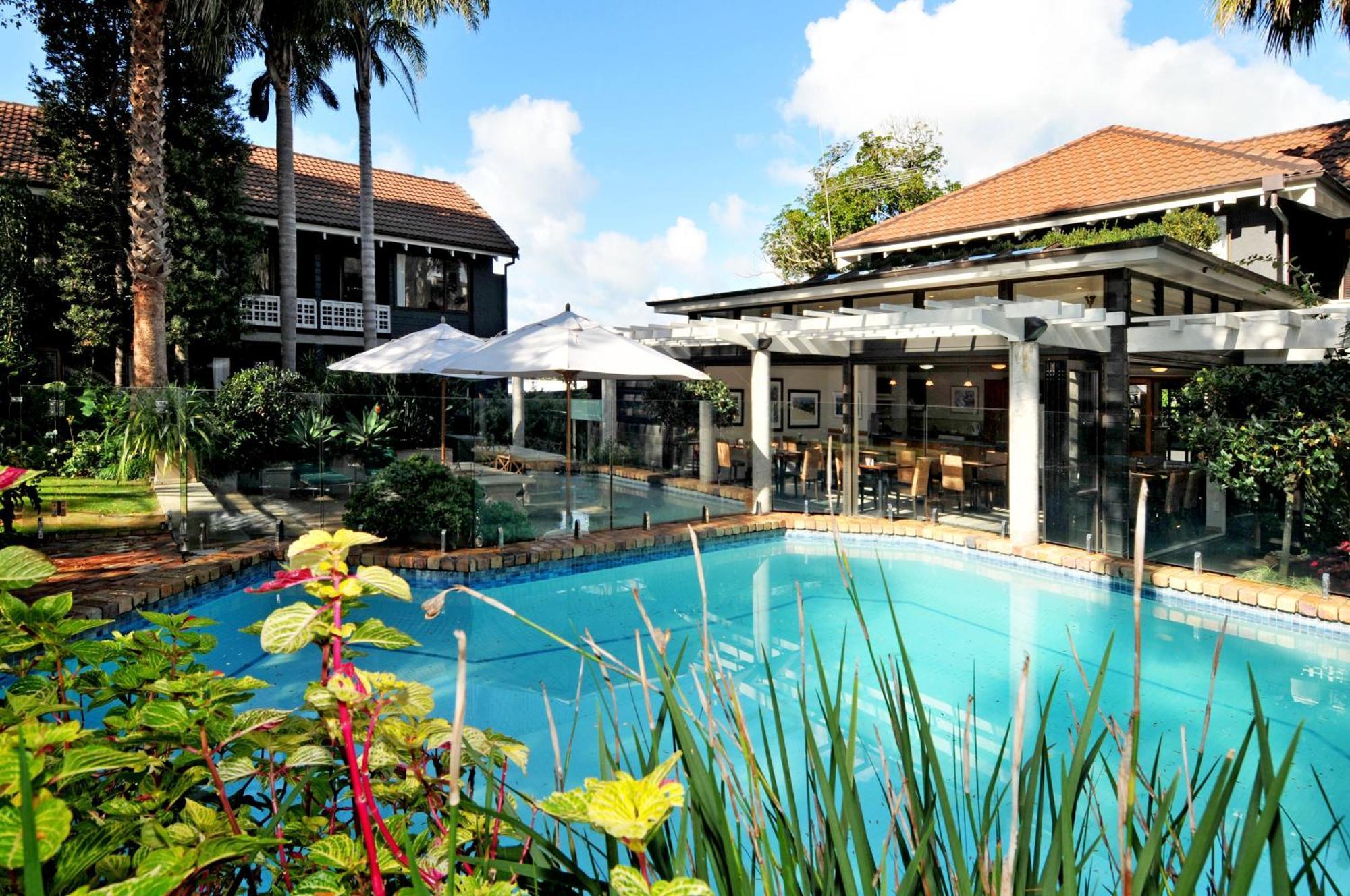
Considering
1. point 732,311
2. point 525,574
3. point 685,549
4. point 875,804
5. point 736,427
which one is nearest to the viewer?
point 875,804

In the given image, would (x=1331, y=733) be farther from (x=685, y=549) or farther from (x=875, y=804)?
(x=685, y=549)

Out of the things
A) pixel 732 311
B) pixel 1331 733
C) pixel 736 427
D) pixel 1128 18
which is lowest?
pixel 1331 733

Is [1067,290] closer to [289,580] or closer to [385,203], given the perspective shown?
[289,580]

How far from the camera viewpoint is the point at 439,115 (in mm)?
20453

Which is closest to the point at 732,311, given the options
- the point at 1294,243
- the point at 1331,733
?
the point at 1294,243

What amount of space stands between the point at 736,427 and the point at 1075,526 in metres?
5.88

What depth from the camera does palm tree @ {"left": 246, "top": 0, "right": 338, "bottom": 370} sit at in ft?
50.1

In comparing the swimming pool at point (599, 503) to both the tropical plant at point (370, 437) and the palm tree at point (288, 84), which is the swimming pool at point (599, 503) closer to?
the tropical plant at point (370, 437)

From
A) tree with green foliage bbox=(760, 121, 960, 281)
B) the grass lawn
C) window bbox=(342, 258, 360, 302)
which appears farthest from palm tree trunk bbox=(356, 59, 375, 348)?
tree with green foliage bbox=(760, 121, 960, 281)

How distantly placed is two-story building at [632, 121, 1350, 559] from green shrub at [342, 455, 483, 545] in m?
4.29

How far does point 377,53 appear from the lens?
60.0 ft

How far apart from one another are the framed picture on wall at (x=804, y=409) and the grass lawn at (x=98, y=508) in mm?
11565

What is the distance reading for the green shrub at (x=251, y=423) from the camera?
32.2 ft

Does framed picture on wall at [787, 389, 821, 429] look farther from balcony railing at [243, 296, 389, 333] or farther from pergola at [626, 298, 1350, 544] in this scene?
balcony railing at [243, 296, 389, 333]
